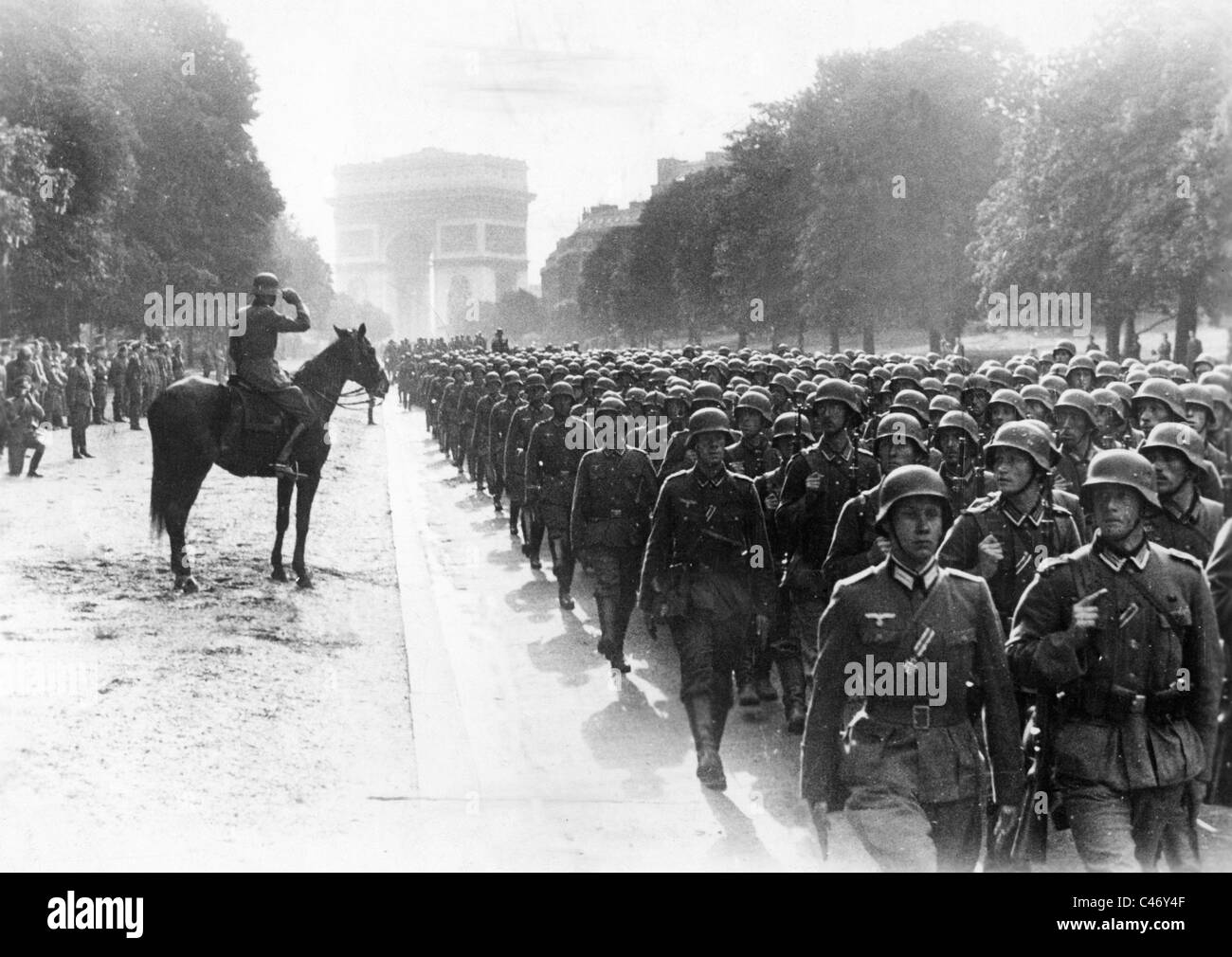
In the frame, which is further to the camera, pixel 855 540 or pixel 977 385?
pixel 977 385

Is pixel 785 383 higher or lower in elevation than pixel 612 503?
higher

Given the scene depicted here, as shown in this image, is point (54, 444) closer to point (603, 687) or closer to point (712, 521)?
point (603, 687)

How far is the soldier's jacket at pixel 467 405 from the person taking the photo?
25.1 metres

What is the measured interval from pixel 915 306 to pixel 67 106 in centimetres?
2035

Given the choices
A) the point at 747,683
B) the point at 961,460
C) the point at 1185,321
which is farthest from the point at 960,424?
the point at 1185,321

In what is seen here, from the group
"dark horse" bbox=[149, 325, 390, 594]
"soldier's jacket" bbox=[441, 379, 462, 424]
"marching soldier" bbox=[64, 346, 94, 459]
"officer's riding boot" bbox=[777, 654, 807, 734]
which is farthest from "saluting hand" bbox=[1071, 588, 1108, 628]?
"soldier's jacket" bbox=[441, 379, 462, 424]

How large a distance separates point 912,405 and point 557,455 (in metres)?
4.13

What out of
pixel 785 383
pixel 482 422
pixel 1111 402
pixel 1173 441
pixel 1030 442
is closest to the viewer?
pixel 1030 442

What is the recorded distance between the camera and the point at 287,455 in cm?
1440

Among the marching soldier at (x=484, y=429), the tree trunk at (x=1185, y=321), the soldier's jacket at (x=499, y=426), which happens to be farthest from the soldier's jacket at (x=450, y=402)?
the tree trunk at (x=1185, y=321)

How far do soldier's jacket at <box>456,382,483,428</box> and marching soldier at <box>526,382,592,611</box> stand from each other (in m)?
10.5

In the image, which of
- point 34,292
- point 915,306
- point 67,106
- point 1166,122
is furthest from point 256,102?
point 915,306

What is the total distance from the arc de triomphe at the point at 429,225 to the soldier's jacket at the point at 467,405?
2.78 m

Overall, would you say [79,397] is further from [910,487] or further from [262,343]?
[910,487]
